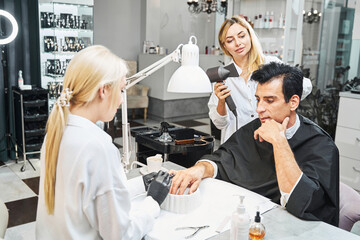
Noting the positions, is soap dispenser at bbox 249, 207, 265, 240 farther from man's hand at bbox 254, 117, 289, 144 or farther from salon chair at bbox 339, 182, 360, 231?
salon chair at bbox 339, 182, 360, 231

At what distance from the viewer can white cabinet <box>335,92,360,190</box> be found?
3.27m

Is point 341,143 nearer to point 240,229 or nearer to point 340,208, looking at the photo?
point 340,208

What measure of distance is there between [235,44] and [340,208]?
3.48 feet

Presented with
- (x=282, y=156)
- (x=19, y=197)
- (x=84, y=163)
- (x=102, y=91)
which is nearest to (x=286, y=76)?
(x=282, y=156)

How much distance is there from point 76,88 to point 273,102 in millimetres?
888

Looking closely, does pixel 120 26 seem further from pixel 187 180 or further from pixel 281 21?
pixel 187 180

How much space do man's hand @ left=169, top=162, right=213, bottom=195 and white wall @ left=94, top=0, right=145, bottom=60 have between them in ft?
16.3

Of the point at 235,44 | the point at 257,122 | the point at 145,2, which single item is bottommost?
the point at 257,122

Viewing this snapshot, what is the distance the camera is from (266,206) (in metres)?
1.34

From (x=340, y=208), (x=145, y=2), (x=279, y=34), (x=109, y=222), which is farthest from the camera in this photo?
(x=145, y=2)

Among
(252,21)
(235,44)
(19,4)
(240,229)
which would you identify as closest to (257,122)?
(235,44)

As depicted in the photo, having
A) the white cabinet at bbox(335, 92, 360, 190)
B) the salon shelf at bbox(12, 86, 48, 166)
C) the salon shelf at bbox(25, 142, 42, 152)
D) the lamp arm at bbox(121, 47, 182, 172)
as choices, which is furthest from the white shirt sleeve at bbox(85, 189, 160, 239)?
the salon shelf at bbox(25, 142, 42, 152)

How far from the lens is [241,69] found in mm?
2221

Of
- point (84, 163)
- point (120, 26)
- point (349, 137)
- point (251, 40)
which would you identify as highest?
point (120, 26)
